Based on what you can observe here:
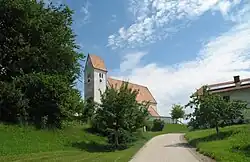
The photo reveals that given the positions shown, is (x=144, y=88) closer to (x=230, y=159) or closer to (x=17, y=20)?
(x=17, y=20)

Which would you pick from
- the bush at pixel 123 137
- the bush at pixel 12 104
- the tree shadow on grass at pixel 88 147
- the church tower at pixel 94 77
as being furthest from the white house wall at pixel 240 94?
the church tower at pixel 94 77

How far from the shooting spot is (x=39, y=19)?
34.7 metres

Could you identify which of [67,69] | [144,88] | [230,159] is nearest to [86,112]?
[67,69]

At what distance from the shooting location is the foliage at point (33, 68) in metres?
31.8

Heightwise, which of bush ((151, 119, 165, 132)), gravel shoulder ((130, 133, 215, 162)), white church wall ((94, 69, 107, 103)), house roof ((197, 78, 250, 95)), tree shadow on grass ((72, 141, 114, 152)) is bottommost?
gravel shoulder ((130, 133, 215, 162))

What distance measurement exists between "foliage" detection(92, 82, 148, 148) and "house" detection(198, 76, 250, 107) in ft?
52.1

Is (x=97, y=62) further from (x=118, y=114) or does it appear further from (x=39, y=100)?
(x=118, y=114)

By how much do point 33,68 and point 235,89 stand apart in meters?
25.1

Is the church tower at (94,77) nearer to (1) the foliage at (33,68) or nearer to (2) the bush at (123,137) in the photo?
(1) the foliage at (33,68)

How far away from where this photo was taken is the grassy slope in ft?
71.4

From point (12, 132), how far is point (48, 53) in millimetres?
10012

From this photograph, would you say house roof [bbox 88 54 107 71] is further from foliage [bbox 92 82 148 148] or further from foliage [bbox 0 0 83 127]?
foliage [bbox 92 82 148 148]

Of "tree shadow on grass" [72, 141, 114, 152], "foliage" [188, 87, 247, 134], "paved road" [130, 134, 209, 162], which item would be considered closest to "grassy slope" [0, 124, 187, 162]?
"tree shadow on grass" [72, 141, 114, 152]

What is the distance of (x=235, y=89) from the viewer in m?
44.4
